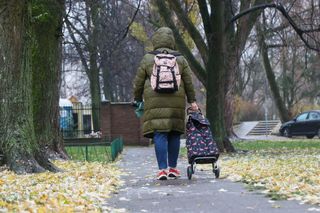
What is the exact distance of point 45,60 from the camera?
517 inches

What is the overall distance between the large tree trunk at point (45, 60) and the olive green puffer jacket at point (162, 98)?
4.93 metres

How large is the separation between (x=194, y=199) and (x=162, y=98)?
2162 mm

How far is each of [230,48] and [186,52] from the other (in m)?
2.12

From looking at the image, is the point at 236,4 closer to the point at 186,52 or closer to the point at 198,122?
the point at 186,52

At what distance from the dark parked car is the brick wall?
11932mm

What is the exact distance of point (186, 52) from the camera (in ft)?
67.4

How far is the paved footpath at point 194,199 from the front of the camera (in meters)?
5.75

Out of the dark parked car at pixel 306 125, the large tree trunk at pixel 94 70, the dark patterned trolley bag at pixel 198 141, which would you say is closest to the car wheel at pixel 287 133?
the dark parked car at pixel 306 125

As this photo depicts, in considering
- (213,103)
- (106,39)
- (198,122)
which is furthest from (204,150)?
(106,39)

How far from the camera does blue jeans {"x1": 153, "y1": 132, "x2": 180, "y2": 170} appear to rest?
8.34 m

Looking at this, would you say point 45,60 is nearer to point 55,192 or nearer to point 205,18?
point 205,18

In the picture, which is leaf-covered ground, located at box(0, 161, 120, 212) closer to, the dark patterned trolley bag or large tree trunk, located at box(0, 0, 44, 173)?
large tree trunk, located at box(0, 0, 44, 173)

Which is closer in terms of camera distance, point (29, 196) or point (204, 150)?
point (29, 196)

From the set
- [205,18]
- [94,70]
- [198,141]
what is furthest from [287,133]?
[198,141]
